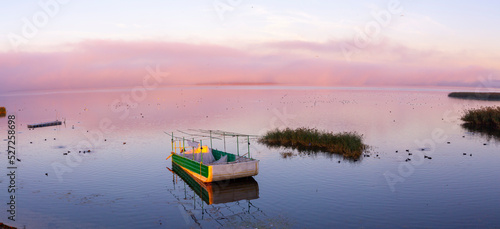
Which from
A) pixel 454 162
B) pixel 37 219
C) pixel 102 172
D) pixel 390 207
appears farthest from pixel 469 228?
Answer: pixel 102 172

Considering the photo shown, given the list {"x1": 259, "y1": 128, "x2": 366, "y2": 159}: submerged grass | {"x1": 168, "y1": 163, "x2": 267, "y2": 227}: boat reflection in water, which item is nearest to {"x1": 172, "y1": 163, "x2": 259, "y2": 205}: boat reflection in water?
{"x1": 168, "y1": 163, "x2": 267, "y2": 227}: boat reflection in water

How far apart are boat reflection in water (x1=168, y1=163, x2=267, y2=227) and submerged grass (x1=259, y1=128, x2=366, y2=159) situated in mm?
12285

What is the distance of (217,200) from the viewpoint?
24.0m

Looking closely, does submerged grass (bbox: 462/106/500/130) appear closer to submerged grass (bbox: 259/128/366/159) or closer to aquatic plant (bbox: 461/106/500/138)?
aquatic plant (bbox: 461/106/500/138)

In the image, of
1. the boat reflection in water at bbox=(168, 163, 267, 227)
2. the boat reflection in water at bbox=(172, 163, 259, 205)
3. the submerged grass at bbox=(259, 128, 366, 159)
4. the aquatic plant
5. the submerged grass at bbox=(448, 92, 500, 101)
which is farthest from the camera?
the submerged grass at bbox=(448, 92, 500, 101)

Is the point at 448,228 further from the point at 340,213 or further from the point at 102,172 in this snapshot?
the point at 102,172

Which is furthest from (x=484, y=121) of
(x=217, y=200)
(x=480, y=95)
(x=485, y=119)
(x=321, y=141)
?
(x=480, y=95)

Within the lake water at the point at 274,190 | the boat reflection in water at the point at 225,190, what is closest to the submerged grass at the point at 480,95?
the lake water at the point at 274,190

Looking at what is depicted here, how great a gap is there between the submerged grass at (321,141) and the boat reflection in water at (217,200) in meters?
12.3

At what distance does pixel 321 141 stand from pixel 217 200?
1906cm

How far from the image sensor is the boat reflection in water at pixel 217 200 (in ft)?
66.5

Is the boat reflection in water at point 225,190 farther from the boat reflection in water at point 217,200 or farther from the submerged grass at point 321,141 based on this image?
the submerged grass at point 321,141

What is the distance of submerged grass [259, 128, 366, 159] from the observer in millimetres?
36625

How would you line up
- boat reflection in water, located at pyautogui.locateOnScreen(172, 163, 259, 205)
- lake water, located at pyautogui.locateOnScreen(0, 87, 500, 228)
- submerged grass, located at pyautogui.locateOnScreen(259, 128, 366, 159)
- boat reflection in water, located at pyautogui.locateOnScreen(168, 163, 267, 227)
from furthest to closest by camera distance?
submerged grass, located at pyautogui.locateOnScreen(259, 128, 366, 159) → boat reflection in water, located at pyautogui.locateOnScreen(172, 163, 259, 205) → boat reflection in water, located at pyautogui.locateOnScreen(168, 163, 267, 227) → lake water, located at pyautogui.locateOnScreen(0, 87, 500, 228)
